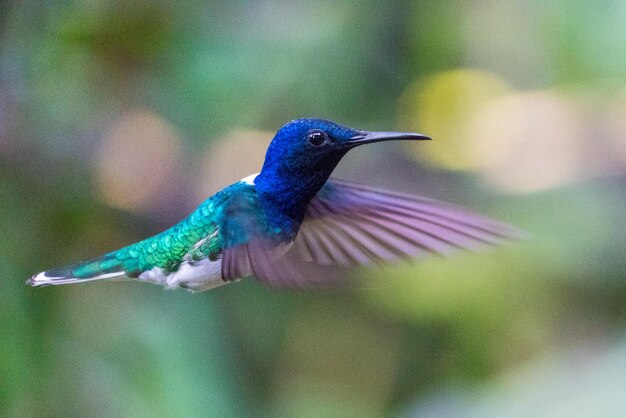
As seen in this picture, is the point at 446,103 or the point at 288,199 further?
the point at 446,103

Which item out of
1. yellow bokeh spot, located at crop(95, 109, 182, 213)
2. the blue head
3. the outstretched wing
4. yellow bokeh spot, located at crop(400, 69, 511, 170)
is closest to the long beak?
the blue head

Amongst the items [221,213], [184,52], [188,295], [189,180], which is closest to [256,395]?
[188,295]

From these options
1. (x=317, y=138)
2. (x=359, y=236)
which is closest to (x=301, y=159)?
(x=317, y=138)

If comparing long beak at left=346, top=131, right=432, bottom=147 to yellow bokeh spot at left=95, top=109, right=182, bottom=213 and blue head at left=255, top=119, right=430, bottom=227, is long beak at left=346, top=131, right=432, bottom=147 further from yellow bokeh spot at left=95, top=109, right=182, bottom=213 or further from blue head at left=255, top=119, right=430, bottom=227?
yellow bokeh spot at left=95, top=109, right=182, bottom=213

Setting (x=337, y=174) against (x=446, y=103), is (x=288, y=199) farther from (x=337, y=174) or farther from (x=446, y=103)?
(x=446, y=103)

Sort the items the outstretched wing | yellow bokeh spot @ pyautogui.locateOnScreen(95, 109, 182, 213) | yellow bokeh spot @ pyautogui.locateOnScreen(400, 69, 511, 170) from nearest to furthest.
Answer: the outstretched wing
yellow bokeh spot @ pyautogui.locateOnScreen(95, 109, 182, 213)
yellow bokeh spot @ pyautogui.locateOnScreen(400, 69, 511, 170)

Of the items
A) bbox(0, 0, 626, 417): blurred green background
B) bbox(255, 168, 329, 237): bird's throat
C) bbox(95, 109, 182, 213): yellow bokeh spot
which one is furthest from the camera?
bbox(95, 109, 182, 213): yellow bokeh spot
